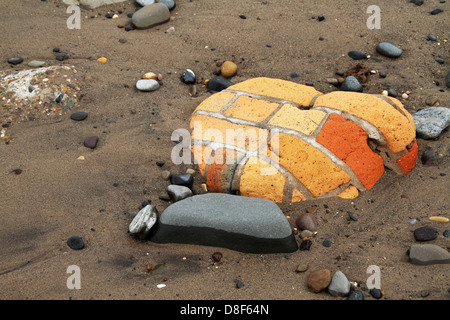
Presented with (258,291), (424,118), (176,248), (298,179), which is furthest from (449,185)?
(176,248)

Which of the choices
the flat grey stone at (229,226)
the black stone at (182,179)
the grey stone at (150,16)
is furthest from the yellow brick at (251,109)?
the grey stone at (150,16)

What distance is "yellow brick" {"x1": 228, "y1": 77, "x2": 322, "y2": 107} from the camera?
3.55 meters

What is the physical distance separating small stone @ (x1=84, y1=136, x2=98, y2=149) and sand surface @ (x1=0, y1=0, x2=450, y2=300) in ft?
0.11

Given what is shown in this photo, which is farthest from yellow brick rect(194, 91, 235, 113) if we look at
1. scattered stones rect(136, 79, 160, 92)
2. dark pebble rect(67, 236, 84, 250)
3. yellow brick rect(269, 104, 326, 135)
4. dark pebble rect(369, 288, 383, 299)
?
dark pebble rect(369, 288, 383, 299)

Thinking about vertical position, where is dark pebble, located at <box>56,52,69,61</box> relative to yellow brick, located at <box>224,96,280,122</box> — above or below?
below

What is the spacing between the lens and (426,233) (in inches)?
108

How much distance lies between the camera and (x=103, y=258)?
2.62m

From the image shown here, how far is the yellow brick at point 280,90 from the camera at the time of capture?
3555 mm

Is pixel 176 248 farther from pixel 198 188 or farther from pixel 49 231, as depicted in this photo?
pixel 49 231

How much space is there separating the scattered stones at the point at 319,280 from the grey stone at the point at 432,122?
5.43 feet

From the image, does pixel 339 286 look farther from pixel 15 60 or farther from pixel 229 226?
pixel 15 60

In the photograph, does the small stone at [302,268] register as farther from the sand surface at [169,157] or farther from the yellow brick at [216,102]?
the yellow brick at [216,102]

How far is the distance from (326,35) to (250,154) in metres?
2.16

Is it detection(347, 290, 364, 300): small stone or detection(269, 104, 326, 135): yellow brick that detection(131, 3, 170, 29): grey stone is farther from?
detection(347, 290, 364, 300): small stone
